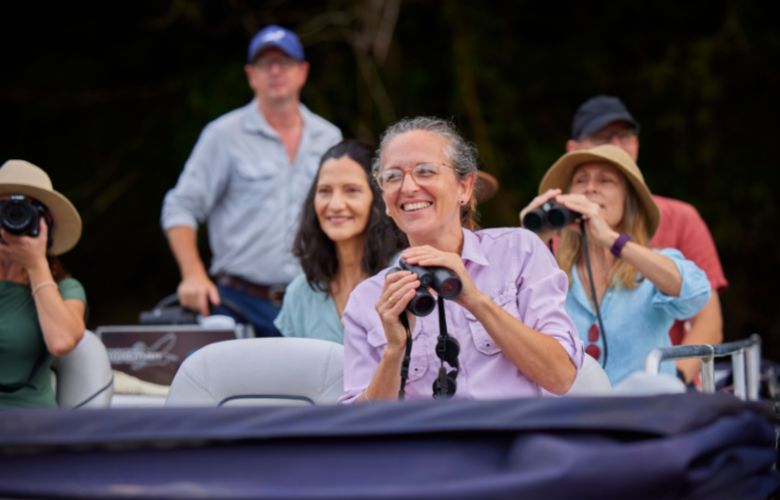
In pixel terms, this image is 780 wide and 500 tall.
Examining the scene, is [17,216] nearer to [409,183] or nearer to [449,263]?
[409,183]

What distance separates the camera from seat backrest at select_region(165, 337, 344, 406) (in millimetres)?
2973

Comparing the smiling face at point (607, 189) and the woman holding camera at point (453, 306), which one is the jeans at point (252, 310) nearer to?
the smiling face at point (607, 189)

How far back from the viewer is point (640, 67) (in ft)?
24.2

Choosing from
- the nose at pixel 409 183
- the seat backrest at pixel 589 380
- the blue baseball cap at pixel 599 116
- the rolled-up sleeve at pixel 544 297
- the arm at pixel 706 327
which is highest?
the blue baseball cap at pixel 599 116

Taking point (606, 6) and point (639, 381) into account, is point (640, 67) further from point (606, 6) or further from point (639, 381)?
point (639, 381)

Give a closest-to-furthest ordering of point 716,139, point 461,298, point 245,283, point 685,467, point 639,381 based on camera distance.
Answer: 1. point 685,467
2. point 639,381
3. point 461,298
4. point 245,283
5. point 716,139

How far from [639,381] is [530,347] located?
66 centimetres

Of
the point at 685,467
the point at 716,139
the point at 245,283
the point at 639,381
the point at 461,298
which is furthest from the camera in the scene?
the point at 716,139

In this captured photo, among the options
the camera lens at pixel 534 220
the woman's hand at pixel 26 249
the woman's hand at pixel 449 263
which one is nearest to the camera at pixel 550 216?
the camera lens at pixel 534 220

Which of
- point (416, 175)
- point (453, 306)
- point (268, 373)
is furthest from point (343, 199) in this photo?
point (453, 306)

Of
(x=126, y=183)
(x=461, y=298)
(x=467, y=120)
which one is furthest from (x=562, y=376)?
(x=126, y=183)

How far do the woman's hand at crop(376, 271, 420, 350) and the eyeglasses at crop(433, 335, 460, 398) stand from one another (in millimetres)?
81

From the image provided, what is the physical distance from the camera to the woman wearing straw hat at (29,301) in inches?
135

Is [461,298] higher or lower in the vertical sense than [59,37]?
lower
